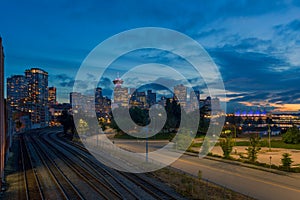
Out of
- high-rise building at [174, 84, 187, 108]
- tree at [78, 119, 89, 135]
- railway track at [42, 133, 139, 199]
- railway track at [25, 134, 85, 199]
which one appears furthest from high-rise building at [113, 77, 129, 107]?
railway track at [25, 134, 85, 199]

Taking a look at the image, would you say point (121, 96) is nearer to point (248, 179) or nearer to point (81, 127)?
point (81, 127)

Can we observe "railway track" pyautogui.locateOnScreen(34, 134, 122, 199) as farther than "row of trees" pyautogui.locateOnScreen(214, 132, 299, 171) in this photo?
No

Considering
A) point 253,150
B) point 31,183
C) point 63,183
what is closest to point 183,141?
point 253,150

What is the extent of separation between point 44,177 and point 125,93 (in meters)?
56.6

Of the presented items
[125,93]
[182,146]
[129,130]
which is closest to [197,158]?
[182,146]

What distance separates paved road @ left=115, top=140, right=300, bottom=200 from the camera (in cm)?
1631

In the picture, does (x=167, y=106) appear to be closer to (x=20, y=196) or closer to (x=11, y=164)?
(x=11, y=164)

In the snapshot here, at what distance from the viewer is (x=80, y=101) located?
293 ft

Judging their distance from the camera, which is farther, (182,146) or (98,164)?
(182,146)

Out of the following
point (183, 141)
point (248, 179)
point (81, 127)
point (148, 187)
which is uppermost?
point (81, 127)

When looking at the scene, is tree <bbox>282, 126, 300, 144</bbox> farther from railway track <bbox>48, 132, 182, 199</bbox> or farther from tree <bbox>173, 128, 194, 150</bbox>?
railway track <bbox>48, 132, 182, 199</bbox>

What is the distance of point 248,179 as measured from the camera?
65.5 feet

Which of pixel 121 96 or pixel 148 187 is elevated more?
pixel 121 96

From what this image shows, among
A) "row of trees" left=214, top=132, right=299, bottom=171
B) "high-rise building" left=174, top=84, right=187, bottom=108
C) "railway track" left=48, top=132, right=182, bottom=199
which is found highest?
"high-rise building" left=174, top=84, right=187, bottom=108
